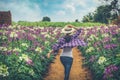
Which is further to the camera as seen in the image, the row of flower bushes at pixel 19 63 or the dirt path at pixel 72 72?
the dirt path at pixel 72 72

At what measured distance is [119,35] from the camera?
12.7 metres

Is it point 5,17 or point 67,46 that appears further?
point 5,17

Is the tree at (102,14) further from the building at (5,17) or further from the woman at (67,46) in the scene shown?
the woman at (67,46)

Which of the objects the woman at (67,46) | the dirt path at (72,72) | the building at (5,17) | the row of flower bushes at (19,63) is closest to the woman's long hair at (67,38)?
the woman at (67,46)

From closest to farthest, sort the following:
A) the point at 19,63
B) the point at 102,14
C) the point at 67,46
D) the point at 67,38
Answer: the point at 67,46
the point at 67,38
the point at 19,63
the point at 102,14

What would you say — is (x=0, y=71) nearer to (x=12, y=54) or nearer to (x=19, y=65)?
(x=19, y=65)

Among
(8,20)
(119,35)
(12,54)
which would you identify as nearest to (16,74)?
(12,54)

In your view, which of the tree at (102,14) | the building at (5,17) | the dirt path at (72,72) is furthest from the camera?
the tree at (102,14)

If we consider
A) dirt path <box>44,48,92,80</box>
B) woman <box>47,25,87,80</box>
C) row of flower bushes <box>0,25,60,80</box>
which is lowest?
dirt path <box>44,48,92,80</box>

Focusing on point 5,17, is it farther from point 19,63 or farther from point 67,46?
point 67,46

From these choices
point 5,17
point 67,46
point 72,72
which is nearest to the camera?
point 67,46

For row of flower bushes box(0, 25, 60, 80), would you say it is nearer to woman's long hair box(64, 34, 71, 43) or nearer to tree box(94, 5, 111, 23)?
woman's long hair box(64, 34, 71, 43)

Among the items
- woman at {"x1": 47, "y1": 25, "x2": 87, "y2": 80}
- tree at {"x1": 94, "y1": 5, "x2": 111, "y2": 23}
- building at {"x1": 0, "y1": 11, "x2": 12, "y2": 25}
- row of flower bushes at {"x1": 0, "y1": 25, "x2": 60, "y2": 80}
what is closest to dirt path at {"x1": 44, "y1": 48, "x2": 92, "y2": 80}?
row of flower bushes at {"x1": 0, "y1": 25, "x2": 60, "y2": 80}

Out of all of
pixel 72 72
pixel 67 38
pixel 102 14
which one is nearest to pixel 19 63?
pixel 67 38
